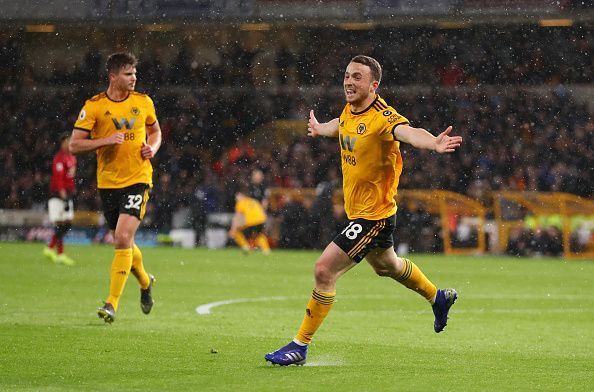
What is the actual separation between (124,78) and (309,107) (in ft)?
86.1

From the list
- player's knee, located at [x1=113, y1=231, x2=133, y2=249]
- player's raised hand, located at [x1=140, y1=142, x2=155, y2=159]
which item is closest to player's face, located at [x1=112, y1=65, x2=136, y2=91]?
player's raised hand, located at [x1=140, y1=142, x2=155, y2=159]

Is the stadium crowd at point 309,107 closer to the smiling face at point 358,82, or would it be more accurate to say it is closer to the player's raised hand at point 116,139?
the player's raised hand at point 116,139

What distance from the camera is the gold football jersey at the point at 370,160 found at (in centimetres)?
884

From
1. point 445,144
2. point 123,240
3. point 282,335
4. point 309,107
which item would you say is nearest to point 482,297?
point 282,335

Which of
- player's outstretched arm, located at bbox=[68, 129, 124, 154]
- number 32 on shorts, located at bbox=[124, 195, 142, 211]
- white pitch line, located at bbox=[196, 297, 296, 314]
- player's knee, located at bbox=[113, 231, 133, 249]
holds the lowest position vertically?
white pitch line, located at bbox=[196, 297, 296, 314]

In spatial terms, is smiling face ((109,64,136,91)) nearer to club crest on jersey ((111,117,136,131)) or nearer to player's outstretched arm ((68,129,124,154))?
club crest on jersey ((111,117,136,131))

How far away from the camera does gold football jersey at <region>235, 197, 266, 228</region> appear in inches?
1120

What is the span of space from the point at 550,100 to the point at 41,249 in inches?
652

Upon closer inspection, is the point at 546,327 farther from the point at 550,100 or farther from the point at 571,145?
the point at 550,100

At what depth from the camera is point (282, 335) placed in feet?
35.7

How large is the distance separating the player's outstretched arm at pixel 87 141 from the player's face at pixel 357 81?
3319 mm

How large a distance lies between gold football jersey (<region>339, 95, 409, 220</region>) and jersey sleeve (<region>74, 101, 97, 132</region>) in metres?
3.63

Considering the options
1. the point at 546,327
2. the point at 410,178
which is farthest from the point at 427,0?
the point at 546,327

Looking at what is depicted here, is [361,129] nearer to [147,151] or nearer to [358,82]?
[358,82]
